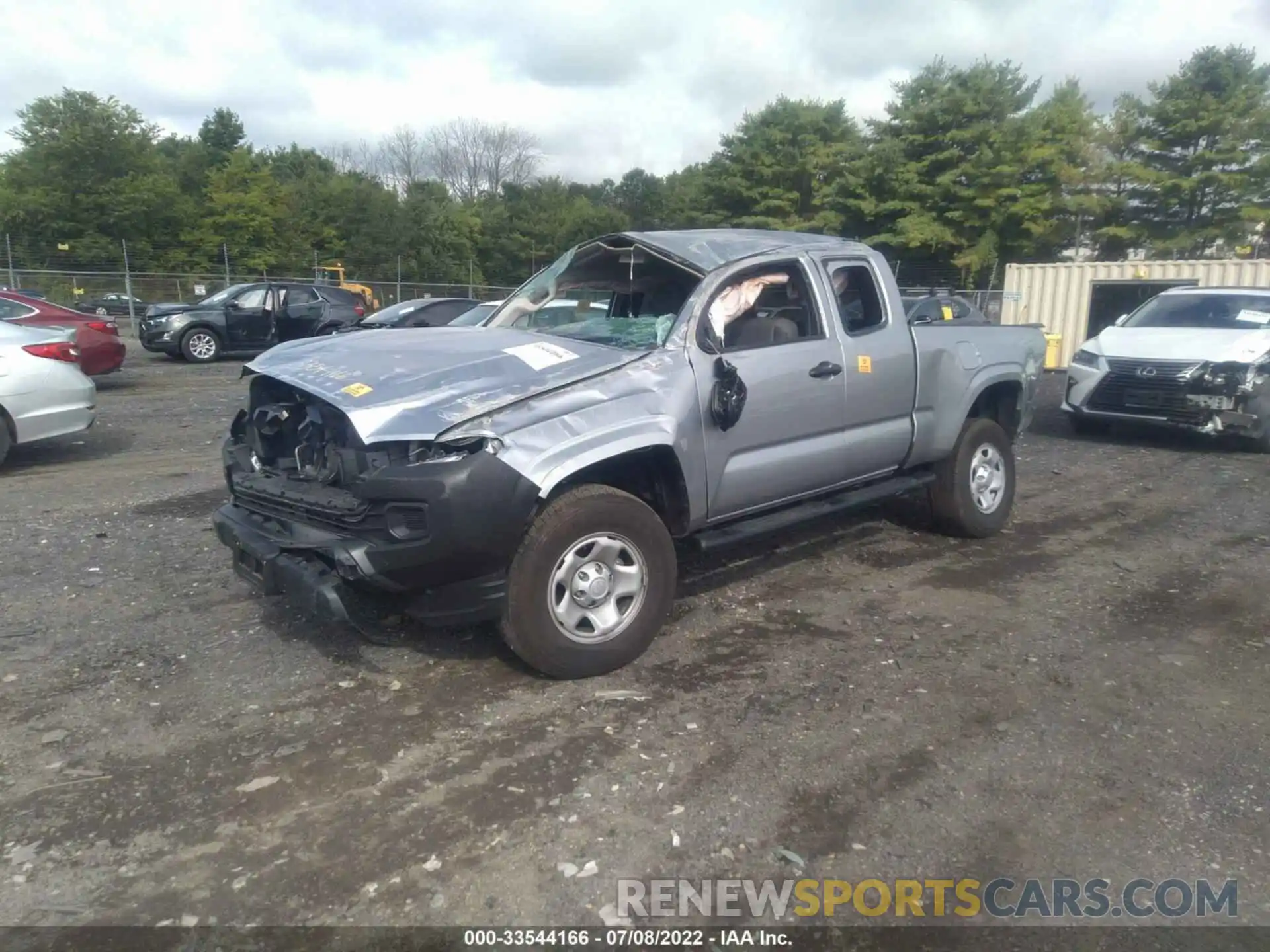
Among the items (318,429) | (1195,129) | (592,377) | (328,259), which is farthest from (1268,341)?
(328,259)

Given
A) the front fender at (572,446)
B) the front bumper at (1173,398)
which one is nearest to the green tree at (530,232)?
the front bumper at (1173,398)

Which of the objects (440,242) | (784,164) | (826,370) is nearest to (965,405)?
(826,370)

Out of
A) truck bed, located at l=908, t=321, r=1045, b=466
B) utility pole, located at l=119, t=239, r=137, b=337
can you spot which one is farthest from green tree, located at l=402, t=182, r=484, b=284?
truck bed, located at l=908, t=321, r=1045, b=466

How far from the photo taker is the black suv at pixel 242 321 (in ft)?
62.5

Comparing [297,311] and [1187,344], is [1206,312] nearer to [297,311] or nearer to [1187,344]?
[1187,344]

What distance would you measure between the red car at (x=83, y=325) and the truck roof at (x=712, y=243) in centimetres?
1033

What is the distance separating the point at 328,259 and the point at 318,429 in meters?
48.9

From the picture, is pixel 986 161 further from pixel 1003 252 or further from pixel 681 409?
pixel 681 409

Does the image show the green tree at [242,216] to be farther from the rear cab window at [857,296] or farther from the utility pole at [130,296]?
the rear cab window at [857,296]

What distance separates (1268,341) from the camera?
32.9 ft

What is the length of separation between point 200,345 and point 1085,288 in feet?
59.2

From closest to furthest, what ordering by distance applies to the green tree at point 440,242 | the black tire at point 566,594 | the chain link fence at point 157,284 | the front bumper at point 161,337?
1. the black tire at point 566,594
2. the front bumper at point 161,337
3. the chain link fence at point 157,284
4. the green tree at point 440,242

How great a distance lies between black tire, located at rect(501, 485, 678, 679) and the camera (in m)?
4.05

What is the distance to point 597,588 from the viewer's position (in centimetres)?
429
